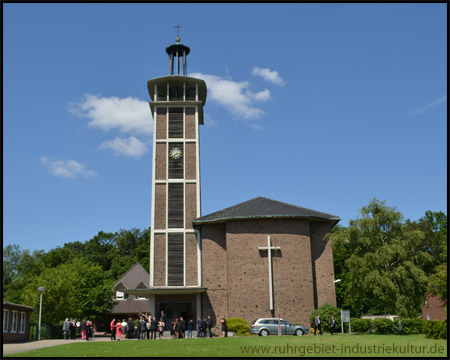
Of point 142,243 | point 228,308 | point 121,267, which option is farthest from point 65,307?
point 142,243

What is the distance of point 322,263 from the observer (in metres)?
40.3

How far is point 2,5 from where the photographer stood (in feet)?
54.3

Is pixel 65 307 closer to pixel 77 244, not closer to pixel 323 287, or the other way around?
pixel 323 287

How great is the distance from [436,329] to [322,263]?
17.4 meters

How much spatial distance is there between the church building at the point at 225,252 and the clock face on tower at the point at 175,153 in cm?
9

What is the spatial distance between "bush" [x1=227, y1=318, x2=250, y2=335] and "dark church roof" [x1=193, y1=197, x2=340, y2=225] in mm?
8167

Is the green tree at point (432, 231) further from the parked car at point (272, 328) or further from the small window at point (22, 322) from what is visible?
the small window at point (22, 322)

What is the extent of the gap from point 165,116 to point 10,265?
230 feet

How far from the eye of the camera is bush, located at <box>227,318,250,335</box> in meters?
34.9

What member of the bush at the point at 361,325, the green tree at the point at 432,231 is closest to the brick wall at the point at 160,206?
the bush at the point at 361,325

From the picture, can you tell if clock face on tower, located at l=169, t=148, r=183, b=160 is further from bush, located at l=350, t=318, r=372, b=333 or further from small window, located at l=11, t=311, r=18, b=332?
bush, located at l=350, t=318, r=372, b=333

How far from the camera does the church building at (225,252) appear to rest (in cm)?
3766

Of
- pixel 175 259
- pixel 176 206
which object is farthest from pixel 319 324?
pixel 176 206

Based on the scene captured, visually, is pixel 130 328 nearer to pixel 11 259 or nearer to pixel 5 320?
pixel 5 320
